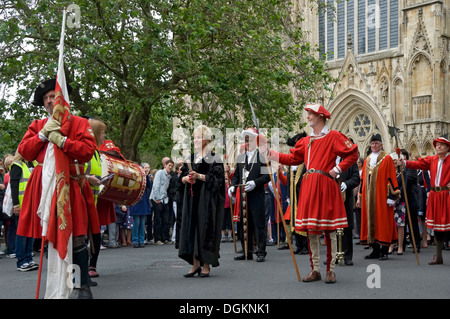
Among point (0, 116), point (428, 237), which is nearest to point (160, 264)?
point (428, 237)

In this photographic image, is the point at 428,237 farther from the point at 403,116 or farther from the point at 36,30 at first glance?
the point at 403,116

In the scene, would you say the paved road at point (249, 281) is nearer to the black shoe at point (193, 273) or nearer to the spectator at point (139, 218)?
the black shoe at point (193, 273)

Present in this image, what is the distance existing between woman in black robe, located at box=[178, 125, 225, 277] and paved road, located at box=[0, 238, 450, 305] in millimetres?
342

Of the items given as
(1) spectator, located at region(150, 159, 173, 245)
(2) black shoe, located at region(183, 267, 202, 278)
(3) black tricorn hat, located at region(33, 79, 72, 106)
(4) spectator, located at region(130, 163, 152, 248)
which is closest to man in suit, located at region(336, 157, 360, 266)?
(2) black shoe, located at region(183, 267, 202, 278)

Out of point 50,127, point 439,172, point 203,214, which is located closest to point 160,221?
point 203,214

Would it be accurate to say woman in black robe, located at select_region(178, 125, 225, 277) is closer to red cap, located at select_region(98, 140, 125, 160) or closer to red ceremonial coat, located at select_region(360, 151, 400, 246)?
red cap, located at select_region(98, 140, 125, 160)

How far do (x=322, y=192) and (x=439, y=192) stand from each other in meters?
3.81

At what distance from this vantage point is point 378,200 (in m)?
11.4

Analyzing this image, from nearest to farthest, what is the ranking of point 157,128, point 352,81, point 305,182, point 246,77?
1. point 305,182
2. point 246,77
3. point 157,128
4. point 352,81

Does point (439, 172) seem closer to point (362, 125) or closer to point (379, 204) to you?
point (379, 204)

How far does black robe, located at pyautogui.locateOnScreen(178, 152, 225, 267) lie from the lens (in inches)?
345

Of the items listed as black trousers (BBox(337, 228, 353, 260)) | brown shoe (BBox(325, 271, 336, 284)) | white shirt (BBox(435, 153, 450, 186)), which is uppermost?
white shirt (BBox(435, 153, 450, 186))
